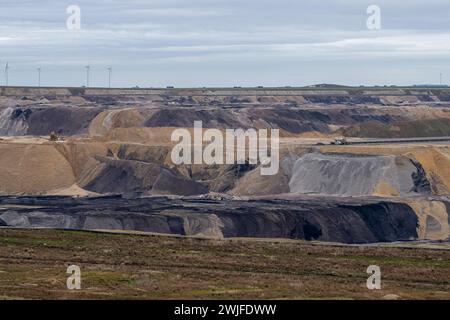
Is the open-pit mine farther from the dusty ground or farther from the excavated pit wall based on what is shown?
the dusty ground

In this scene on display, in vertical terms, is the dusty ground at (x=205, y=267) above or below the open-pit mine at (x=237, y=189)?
below

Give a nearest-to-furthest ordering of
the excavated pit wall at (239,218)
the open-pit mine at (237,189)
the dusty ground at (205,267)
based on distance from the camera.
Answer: the dusty ground at (205,267) < the excavated pit wall at (239,218) < the open-pit mine at (237,189)

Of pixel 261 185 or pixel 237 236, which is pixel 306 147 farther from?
pixel 237 236

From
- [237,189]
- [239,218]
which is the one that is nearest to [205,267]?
[239,218]

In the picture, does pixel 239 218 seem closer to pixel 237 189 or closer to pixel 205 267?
pixel 205 267

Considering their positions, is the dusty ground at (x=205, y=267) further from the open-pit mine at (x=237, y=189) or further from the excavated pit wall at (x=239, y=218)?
the open-pit mine at (x=237, y=189)

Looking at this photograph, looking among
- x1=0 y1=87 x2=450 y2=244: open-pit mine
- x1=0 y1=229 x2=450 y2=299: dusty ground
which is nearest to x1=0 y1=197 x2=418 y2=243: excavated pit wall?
x1=0 y1=87 x2=450 y2=244: open-pit mine

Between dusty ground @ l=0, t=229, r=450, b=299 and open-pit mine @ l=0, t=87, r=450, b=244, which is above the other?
open-pit mine @ l=0, t=87, r=450, b=244

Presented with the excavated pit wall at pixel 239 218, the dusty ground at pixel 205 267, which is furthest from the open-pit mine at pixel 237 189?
the dusty ground at pixel 205 267
